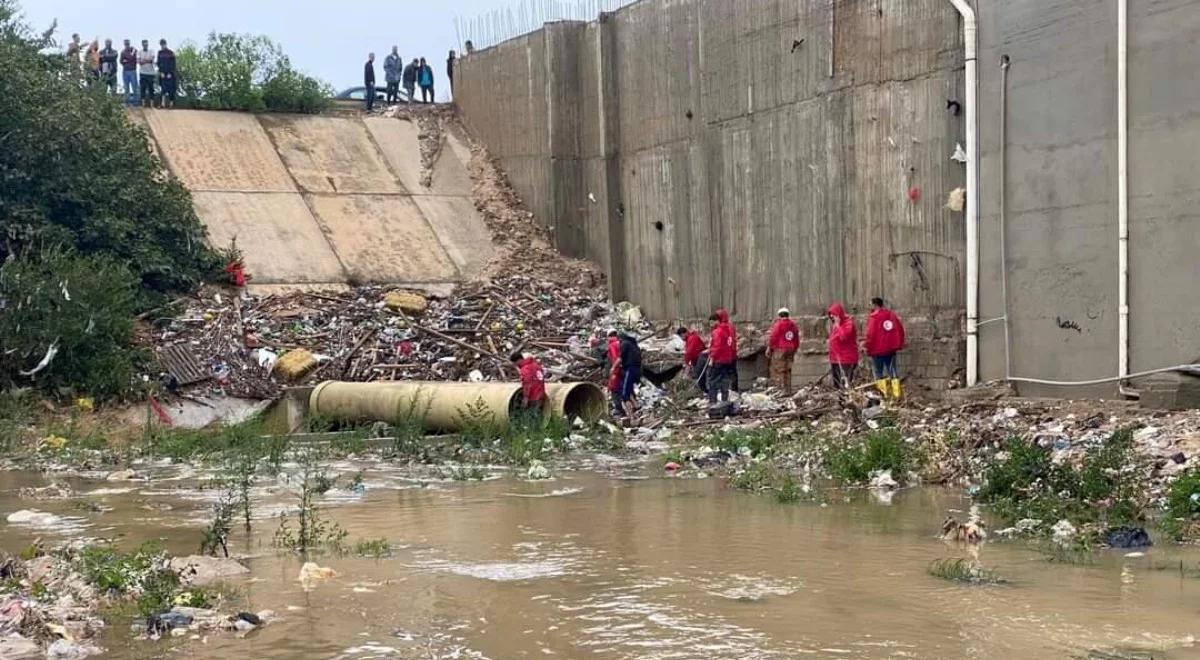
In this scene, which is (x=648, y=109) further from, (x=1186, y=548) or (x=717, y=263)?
(x=1186, y=548)

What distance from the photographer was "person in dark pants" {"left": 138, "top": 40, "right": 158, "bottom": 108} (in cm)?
2648

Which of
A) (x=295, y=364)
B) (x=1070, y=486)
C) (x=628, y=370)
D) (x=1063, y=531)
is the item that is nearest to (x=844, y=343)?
(x=628, y=370)

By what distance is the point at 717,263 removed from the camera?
66.6 ft

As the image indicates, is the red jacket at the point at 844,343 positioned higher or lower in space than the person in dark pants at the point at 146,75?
lower

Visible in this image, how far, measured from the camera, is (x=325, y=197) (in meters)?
25.0

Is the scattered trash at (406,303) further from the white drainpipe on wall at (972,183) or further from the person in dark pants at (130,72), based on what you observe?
the white drainpipe on wall at (972,183)

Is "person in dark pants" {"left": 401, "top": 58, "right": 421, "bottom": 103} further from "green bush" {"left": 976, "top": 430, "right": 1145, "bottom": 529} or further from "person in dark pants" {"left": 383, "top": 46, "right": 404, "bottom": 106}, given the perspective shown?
"green bush" {"left": 976, "top": 430, "right": 1145, "bottom": 529}

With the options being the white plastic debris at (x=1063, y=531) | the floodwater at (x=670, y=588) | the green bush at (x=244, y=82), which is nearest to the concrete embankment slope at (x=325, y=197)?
the green bush at (x=244, y=82)

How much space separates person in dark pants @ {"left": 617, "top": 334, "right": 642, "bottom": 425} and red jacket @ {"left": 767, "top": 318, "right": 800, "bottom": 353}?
1.91 meters

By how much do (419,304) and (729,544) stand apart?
14.4m

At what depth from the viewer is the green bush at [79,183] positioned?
2027 centimetres

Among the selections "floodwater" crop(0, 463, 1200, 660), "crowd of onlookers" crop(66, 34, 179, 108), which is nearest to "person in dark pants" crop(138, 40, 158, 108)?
"crowd of onlookers" crop(66, 34, 179, 108)

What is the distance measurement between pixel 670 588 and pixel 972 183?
9400mm

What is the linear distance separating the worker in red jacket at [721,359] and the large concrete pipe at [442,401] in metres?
1.54
